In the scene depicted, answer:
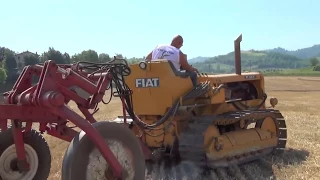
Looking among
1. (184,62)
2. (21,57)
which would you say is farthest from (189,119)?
(21,57)

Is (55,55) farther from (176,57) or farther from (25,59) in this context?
(176,57)

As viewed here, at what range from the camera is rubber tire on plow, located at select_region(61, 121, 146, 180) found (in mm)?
4578

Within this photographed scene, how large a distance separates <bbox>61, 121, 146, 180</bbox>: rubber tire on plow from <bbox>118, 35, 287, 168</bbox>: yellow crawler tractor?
1291mm

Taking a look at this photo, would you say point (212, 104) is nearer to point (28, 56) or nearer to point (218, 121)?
point (218, 121)

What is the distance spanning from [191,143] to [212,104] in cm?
115

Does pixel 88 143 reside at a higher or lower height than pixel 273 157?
higher

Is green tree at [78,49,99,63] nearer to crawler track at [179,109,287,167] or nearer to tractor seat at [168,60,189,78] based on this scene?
crawler track at [179,109,287,167]

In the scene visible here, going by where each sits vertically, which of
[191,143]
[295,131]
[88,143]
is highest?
[88,143]

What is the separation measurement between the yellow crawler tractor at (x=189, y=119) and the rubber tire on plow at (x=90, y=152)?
4.23 ft

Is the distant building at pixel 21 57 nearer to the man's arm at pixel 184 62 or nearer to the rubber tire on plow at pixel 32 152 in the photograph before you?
the man's arm at pixel 184 62

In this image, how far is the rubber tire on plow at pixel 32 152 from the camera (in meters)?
5.63

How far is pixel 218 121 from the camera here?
7.41 meters

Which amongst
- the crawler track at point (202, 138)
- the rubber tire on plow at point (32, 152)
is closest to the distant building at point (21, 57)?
the crawler track at point (202, 138)

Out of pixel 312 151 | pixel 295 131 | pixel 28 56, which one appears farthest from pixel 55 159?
pixel 28 56
